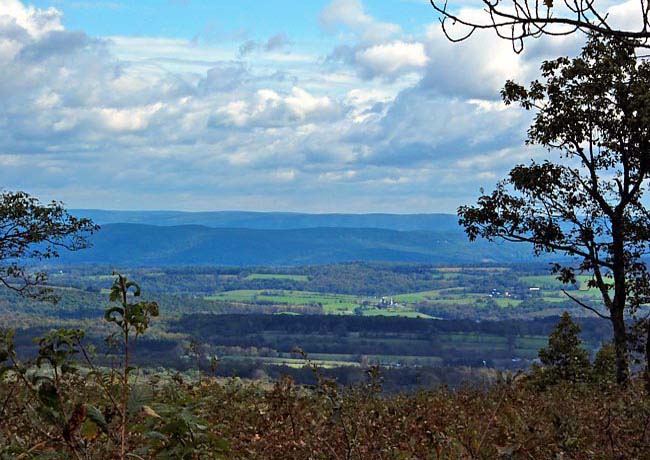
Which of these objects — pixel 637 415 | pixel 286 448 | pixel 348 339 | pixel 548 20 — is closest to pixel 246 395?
pixel 286 448

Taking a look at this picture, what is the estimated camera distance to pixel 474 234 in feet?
72.1

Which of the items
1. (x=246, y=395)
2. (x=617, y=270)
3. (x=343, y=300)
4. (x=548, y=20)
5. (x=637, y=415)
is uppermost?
(x=548, y=20)

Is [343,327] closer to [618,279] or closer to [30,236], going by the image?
[30,236]

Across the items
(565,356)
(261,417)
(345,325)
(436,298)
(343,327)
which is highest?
(261,417)

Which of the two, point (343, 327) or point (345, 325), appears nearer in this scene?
point (343, 327)

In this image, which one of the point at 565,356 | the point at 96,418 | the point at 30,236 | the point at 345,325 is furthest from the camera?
the point at 345,325

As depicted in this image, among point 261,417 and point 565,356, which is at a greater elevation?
point 261,417

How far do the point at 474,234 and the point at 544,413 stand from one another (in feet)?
39.7

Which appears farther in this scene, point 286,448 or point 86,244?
point 86,244

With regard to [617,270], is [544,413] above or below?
below

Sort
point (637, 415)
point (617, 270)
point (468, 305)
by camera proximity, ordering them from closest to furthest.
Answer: point (637, 415)
point (617, 270)
point (468, 305)

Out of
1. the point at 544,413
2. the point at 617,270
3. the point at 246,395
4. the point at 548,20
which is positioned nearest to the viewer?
the point at 548,20

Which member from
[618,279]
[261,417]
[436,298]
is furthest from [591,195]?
[436,298]

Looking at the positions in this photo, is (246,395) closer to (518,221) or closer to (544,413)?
(544,413)
